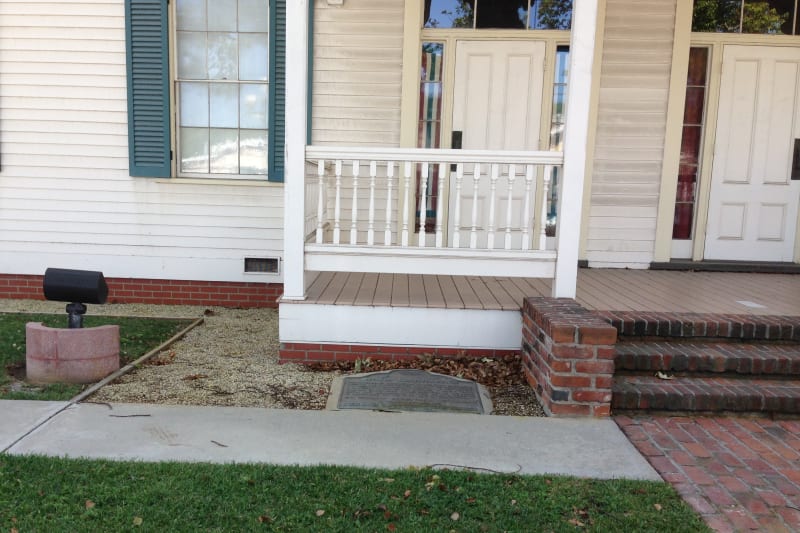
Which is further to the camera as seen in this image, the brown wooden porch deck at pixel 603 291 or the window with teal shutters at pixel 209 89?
the window with teal shutters at pixel 209 89

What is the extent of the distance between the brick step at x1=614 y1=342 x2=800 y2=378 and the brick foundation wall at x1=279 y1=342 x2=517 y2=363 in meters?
0.83

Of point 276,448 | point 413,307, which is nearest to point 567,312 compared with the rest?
point 413,307

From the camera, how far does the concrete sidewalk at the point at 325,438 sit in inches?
112

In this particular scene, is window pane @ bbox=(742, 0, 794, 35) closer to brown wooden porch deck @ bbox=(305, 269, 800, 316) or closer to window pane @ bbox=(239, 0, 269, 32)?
brown wooden porch deck @ bbox=(305, 269, 800, 316)

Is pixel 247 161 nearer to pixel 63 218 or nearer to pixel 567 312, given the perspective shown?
Result: pixel 63 218

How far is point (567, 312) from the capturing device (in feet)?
12.4

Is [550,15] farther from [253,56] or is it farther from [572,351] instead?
[572,351]

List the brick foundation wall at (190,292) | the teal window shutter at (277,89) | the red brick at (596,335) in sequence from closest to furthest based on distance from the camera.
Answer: the red brick at (596,335)
the teal window shutter at (277,89)
the brick foundation wall at (190,292)

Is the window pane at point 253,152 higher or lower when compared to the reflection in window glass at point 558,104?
lower

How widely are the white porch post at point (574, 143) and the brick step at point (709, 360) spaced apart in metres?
0.69

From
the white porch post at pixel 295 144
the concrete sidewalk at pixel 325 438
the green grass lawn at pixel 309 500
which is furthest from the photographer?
the white porch post at pixel 295 144

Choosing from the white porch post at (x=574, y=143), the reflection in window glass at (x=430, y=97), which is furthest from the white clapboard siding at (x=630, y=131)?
the white porch post at (x=574, y=143)

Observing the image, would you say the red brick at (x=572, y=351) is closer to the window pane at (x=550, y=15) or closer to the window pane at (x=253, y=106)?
the window pane at (x=550, y=15)

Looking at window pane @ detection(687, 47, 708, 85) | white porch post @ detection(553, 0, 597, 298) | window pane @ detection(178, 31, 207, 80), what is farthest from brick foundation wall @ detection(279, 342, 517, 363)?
window pane @ detection(687, 47, 708, 85)
